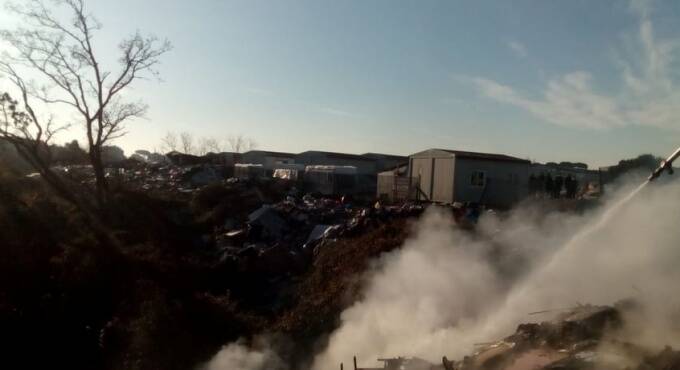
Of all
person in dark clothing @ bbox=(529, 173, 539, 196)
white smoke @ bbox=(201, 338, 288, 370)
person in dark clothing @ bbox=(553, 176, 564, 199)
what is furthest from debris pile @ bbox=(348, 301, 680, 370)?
person in dark clothing @ bbox=(529, 173, 539, 196)

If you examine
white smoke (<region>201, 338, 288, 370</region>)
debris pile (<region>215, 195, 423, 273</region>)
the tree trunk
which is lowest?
white smoke (<region>201, 338, 288, 370</region>)

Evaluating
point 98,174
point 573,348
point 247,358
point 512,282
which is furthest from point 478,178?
point 573,348

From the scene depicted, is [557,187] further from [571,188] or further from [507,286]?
[507,286]

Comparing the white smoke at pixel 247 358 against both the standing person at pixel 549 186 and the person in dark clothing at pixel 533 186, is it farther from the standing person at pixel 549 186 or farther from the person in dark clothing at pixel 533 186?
the person in dark clothing at pixel 533 186

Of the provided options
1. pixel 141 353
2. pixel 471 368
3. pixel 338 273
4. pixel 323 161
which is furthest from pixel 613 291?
pixel 323 161

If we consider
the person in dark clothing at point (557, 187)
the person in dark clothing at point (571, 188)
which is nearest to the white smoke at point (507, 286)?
the person in dark clothing at point (557, 187)

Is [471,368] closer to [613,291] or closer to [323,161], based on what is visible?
[613,291]

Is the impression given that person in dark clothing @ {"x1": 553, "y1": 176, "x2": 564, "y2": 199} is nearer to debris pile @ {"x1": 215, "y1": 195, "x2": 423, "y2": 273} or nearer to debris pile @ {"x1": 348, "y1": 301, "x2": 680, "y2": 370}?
debris pile @ {"x1": 215, "y1": 195, "x2": 423, "y2": 273}
